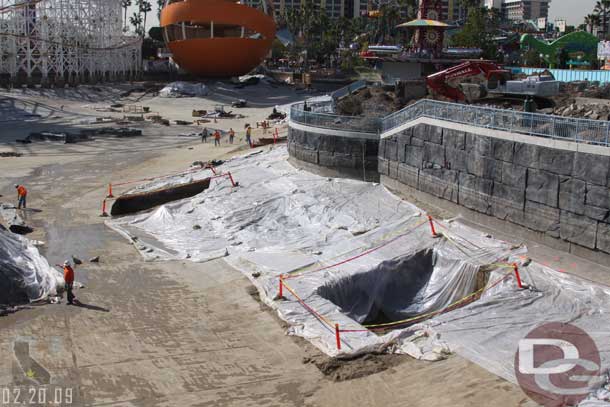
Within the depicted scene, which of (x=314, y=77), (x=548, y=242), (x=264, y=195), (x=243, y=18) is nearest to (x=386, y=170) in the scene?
(x=264, y=195)

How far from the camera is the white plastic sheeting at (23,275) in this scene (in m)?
16.2

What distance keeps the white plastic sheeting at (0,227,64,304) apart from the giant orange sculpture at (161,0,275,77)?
55.7 m

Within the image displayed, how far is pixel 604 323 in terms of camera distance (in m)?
13.2

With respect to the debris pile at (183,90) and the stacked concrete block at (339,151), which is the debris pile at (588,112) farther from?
the debris pile at (183,90)

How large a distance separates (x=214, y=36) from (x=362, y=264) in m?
65.7

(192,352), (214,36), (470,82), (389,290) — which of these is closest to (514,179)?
(389,290)

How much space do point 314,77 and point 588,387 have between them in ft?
263

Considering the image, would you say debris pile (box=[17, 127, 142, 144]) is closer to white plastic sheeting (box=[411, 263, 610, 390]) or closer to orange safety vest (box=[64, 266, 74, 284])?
orange safety vest (box=[64, 266, 74, 284])

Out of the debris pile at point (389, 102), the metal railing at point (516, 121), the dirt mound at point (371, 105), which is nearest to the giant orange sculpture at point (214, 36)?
the dirt mound at point (371, 105)

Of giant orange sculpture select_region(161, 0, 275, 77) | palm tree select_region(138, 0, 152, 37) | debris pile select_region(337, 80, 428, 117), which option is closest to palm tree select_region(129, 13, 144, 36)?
palm tree select_region(138, 0, 152, 37)

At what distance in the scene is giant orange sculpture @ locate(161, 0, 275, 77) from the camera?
70375 millimetres

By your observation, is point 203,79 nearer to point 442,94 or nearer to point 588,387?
point 442,94

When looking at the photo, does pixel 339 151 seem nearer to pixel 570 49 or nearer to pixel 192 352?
pixel 192 352

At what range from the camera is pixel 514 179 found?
57.5ft
